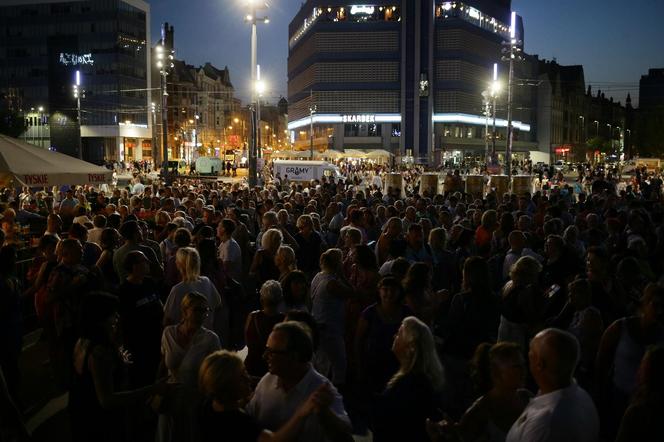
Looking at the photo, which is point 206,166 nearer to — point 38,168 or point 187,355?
point 38,168

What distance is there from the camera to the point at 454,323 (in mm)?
5367

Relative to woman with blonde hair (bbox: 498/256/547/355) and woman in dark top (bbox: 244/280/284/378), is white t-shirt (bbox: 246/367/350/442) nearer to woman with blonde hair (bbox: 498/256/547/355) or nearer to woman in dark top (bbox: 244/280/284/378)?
woman in dark top (bbox: 244/280/284/378)

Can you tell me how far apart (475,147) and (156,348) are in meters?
98.9

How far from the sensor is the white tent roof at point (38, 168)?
10.9 m

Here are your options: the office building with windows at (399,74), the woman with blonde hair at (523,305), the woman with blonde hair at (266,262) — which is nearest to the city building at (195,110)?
the office building with windows at (399,74)

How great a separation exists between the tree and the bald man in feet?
248

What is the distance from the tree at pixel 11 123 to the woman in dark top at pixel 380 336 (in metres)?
73.7

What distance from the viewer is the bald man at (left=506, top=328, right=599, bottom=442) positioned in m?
2.99

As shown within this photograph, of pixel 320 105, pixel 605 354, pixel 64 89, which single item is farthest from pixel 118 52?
pixel 605 354

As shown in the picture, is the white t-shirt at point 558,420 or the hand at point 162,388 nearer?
the white t-shirt at point 558,420

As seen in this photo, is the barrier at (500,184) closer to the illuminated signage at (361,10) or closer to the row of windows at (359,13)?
the row of windows at (359,13)

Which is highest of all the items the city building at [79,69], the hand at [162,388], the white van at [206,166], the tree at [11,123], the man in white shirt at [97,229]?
the city building at [79,69]

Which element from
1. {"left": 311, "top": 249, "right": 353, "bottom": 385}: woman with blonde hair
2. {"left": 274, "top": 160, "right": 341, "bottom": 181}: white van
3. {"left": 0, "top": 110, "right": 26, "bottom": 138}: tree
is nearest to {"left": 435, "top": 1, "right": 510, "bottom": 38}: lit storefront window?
{"left": 0, "top": 110, "right": 26, "bottom": 138}: tree

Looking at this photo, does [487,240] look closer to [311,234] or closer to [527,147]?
[311,234]
